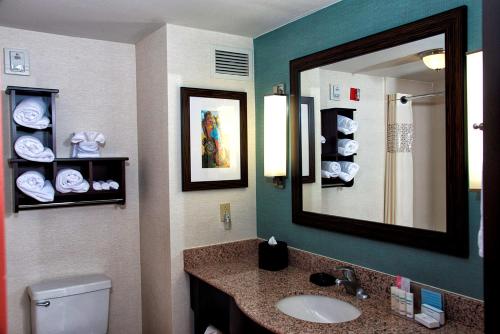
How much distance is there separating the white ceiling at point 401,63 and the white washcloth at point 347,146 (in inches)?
13.7

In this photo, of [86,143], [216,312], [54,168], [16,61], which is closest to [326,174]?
[216,312]

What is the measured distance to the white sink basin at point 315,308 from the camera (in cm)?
187

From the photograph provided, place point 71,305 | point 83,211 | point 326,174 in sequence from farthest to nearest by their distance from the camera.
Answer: point 83,211
point 71,305
point 326,174

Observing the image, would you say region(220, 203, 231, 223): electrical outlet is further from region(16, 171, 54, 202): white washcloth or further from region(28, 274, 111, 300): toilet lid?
region(16, 171, 54, 202): white washcloth

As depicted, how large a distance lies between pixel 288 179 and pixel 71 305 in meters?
1.50

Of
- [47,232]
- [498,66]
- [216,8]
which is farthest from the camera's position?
[47,232]

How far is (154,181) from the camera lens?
2604 mm

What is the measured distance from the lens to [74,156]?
2547 mm

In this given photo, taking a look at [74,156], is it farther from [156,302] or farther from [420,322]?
[420,322]

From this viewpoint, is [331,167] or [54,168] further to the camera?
Answer: [54,168]

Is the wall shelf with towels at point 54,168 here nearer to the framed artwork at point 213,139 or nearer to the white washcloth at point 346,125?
the framed artwork at point 213,139

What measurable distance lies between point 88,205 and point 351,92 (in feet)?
5.88

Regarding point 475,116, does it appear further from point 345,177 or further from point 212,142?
point 212,142

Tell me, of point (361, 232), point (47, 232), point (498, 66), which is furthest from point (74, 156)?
point (498, 66)
